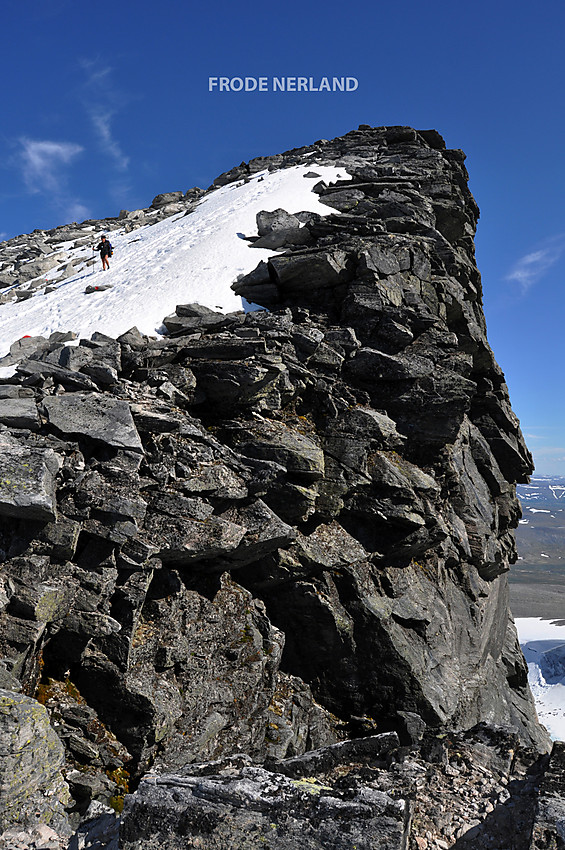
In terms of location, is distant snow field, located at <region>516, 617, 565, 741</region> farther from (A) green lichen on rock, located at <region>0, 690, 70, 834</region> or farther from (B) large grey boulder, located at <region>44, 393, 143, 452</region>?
(B) large grey boulder, located at <region>44, 393, 143, 452</region>

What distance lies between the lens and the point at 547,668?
4158 inches

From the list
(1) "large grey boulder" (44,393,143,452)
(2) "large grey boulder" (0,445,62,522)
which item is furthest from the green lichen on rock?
(1) "large grey boulder" (44,393,143,452)

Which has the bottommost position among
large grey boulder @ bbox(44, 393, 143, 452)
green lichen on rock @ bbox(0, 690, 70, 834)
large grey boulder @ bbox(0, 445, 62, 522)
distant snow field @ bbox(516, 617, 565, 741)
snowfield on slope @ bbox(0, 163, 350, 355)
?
distant snow field @ bbox(516, 617, 565, 741)

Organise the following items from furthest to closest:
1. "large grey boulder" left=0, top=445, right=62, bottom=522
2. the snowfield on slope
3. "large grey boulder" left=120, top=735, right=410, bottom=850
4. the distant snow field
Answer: the distant snow field
the snowfield on slope
"large grey boulder" left=0, top=445, right=62, bottom=522
"large grey boulder" left=120, top=735, right=410, bottom=850

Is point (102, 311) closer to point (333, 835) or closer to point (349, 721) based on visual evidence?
point (349, 721)

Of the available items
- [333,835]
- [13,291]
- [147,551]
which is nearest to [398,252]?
[147,551]

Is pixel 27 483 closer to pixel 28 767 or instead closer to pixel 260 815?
pixel 28 767

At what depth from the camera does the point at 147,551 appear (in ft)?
42.6

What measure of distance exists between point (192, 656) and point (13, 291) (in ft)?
103

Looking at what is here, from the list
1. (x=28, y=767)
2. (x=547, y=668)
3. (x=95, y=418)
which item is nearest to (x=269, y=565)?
(x=95, y=418)

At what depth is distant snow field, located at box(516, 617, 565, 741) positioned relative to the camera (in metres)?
78.9

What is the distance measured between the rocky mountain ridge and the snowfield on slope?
5.15ft

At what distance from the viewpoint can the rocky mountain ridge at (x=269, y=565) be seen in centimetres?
888

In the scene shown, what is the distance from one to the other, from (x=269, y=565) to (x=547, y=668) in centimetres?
11525
